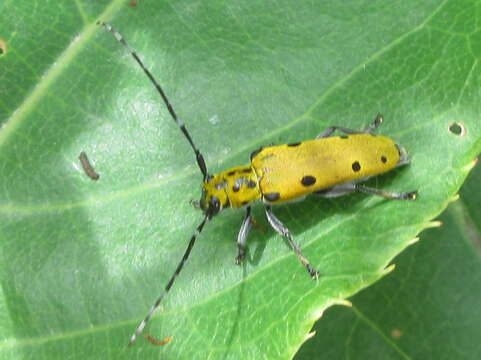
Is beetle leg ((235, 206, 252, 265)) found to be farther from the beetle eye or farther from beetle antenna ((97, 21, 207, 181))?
beetle antenna ((97, 21, 207, 181))

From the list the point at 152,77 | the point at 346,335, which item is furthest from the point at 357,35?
the point at 346,335

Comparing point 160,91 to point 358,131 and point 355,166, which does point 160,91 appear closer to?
point 358,131

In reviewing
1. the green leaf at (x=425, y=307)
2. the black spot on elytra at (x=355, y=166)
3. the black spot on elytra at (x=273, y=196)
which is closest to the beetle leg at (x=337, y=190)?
the black spot on elytra at (x=355, y=166)

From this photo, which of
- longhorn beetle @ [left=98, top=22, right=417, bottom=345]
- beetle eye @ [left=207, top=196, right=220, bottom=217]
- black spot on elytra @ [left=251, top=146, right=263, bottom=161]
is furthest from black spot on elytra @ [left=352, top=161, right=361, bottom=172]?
beetle eye @ [left=207, top=196, right=220, bottom=217]

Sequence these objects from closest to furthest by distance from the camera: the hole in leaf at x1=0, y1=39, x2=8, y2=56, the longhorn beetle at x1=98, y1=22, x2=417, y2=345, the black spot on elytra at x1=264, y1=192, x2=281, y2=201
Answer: the hole in leaf at x1=0, y1=39, x2=8, y2=56
the longhorn beetle at x1=98, y1=22, x2=417, y2=345
the black spot on elytra at x1=264, y1=192, x2=281, y2=201

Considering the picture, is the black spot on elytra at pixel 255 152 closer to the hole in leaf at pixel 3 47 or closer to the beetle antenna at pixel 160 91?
the beetle antenna at pixel 160 91

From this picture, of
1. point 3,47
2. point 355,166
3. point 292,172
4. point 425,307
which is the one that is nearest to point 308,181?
→ point 292,172

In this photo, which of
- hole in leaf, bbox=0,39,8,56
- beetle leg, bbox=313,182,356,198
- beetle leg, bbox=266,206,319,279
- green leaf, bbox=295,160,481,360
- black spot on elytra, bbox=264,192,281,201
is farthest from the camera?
green leaf, bbox=295,160,481,360
